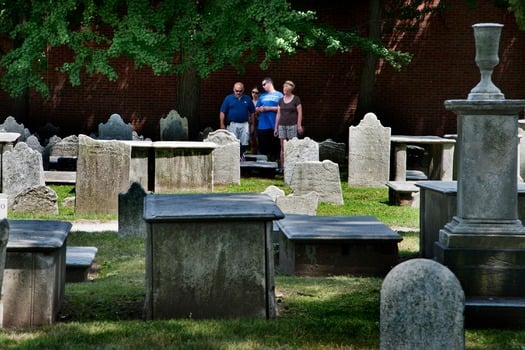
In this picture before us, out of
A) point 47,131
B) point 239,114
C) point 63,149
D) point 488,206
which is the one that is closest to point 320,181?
point 239,114

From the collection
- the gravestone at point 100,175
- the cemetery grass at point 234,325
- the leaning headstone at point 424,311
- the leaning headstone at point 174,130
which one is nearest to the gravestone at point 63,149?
the leaning headstone at point 174,130

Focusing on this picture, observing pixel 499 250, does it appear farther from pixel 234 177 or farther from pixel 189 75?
pixel 189 75

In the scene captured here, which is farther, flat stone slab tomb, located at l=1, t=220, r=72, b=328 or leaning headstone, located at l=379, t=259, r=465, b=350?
flat stone slab tomb, located at l=1, t=220, r=72, b=328

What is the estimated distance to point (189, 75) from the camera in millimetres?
28500

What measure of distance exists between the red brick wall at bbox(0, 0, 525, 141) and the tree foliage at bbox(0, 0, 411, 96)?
529 cm

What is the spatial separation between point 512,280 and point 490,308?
50 centimetres

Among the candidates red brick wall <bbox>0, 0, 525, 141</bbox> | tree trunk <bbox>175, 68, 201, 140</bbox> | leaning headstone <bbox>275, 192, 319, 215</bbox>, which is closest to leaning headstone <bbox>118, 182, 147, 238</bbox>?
leaning headstone <bbox>275, 192, 319, 215</bbox>

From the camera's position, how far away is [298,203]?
696 inches

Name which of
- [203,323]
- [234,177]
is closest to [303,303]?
[203,323]

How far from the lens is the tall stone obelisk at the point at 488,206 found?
9305 millimetres

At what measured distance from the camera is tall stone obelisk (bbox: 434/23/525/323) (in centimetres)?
930

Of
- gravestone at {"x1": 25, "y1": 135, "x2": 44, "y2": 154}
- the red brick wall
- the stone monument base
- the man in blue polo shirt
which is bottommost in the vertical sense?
the stone monument base

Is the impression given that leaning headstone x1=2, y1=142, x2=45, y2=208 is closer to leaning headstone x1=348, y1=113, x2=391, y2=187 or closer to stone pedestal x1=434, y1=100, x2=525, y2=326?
leaning headstone x1=348, y1=113, x2=391, y2=187

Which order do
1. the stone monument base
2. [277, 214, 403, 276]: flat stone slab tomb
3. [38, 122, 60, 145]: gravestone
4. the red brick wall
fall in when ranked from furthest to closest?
1. the red brick wall
2. [38, 122, 60, 145]: gravestone
3. [277, 214, 403, 276]: flat stone slab tomb
4. the stone monument base
